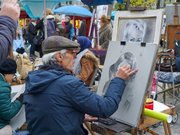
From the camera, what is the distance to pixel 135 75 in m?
2.38

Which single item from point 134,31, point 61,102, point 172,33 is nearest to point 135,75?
point 134,31

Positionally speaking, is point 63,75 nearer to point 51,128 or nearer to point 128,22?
point 51,128

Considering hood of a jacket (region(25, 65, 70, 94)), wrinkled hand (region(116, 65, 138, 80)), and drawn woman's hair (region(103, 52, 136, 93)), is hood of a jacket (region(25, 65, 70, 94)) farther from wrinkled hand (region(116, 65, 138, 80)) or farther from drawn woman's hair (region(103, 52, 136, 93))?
drawn woman's hair (region(103, 52, 136, 93))

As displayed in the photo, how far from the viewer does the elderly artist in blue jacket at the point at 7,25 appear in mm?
1297

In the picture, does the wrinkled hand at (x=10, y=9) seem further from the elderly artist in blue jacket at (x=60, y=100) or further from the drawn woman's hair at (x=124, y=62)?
the drawn woman's hair at (x=124, y=62)

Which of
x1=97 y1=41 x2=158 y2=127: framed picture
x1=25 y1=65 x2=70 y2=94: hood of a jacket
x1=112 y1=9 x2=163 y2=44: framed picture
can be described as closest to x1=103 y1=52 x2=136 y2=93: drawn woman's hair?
x1=97 y1=41 x2=158 y2=127: framed picture

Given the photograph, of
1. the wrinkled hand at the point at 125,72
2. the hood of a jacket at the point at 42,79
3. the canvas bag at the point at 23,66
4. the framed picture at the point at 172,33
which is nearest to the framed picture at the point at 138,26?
the wrinkled hand at the point at 125,72

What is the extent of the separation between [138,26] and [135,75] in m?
0.40

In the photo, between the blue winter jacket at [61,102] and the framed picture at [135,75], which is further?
the framed picture at [135,75]

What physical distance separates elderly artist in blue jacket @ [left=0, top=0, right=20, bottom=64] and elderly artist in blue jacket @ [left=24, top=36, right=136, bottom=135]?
724 mm

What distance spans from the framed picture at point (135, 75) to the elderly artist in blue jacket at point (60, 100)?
0.22 meters

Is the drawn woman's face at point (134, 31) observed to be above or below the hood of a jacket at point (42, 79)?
above

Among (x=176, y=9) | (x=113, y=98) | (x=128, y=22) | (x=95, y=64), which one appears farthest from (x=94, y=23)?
(x=113, y=98)

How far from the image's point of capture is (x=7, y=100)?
280 centimetres
